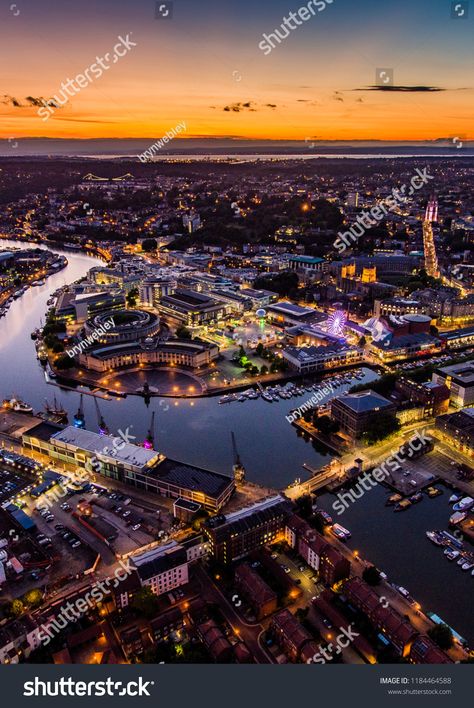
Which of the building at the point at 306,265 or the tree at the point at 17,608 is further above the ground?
the building at the point at 306,265

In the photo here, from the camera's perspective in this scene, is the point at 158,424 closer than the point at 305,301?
Yes

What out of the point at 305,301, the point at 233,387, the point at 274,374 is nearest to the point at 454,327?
the point at 305,301

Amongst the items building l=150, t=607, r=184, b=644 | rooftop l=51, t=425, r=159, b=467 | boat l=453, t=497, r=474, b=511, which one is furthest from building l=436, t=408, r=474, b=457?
building l=150, t=607, r=184, b=644

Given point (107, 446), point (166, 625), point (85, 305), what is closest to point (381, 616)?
point (166, 625)

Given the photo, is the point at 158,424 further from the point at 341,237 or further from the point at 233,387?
the point at 341,237

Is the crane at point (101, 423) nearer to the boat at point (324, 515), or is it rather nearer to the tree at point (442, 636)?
the boat at point (324, 515)

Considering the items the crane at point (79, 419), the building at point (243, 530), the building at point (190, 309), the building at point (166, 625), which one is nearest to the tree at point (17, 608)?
the building at point (166, 625)
